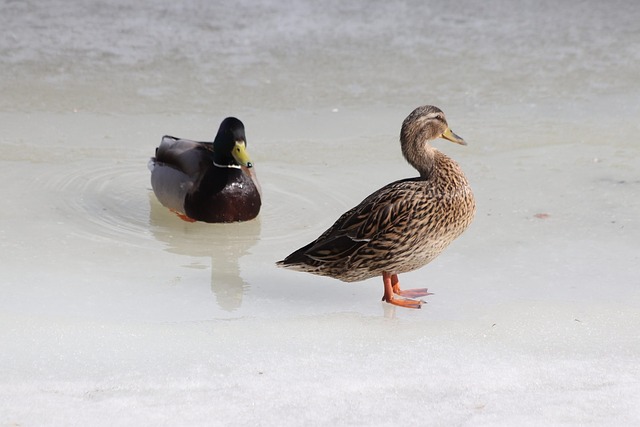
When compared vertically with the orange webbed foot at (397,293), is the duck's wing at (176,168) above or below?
above

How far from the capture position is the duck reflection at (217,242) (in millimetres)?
4586

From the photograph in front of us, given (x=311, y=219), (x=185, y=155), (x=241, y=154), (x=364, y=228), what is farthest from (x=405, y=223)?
(x=185, y=155)

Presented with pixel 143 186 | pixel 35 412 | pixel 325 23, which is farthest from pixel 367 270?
pixel 325 23

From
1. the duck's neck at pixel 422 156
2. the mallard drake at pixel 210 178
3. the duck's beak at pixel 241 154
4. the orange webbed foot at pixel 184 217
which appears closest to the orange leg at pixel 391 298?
the duck's neck at pixel 422 156

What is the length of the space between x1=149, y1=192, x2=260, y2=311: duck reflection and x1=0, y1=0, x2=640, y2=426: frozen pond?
2 centimetres

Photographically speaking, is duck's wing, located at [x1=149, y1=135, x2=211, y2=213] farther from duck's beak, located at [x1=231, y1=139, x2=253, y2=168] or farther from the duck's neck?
the duck's neck

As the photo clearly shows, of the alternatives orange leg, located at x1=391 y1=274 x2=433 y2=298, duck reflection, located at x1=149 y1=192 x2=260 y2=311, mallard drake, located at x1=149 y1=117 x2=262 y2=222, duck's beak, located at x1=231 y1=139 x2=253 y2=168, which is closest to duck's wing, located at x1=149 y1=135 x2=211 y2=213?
mallard drake, located at x1=149 y1=117 x2=262 y2=222

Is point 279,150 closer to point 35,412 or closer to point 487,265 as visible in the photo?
point 487,265

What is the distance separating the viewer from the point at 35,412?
3.41 m

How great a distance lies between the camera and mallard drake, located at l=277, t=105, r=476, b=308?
4297mm

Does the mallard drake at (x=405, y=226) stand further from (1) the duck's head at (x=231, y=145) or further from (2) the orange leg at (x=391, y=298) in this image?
(1) the duck's head at (x=231, y=145)

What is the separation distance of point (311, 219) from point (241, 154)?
513 millimetres

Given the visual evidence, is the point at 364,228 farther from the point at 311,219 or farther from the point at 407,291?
the point at 311,219

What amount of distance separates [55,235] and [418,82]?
3233mm
